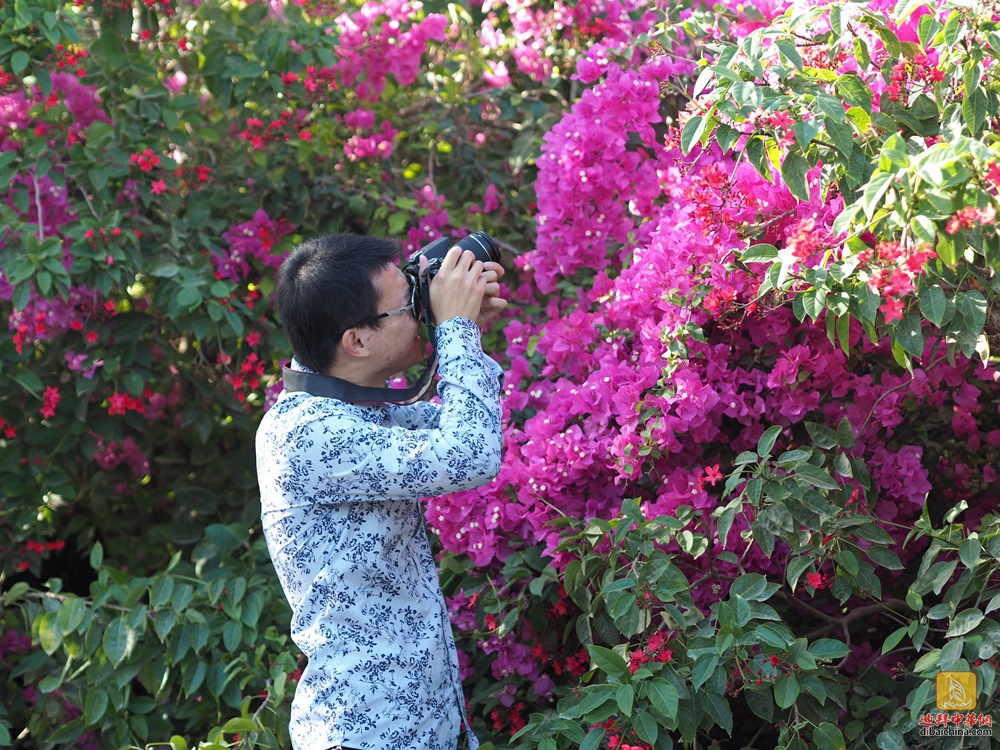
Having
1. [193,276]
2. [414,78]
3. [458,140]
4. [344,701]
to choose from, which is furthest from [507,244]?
[344,701]

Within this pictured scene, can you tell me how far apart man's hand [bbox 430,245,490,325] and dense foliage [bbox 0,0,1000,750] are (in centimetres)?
44

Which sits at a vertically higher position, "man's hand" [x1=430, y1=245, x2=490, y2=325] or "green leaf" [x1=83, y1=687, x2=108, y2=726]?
"man's hand" [x1=430, y1=245, x2=490, y2=325]

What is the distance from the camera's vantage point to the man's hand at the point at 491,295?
167 cm

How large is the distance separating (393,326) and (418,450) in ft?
0.74

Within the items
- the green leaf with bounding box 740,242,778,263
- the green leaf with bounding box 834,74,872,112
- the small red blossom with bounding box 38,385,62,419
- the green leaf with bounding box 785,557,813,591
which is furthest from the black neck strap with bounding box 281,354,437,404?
the small red blossom with bounding box 38,385,62,419

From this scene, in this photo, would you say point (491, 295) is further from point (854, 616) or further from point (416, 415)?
point (854, 616)

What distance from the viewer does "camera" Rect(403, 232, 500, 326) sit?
1.66 m

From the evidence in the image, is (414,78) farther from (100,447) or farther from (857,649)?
(857,649)

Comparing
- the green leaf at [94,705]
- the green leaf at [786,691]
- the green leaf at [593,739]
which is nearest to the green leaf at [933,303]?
the green leaf at [786,691]

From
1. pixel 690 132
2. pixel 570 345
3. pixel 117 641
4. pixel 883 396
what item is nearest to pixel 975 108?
pixel 690 132

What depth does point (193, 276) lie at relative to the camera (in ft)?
8.61

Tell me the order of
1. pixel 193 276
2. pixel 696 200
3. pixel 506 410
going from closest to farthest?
pixel 696 200 → pixel 506 410 → pixel 193 276

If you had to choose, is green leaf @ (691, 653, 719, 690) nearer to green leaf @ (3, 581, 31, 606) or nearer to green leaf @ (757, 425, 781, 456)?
green leaf @ (757, 425, 781, 456)

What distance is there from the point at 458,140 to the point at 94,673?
1.75m
